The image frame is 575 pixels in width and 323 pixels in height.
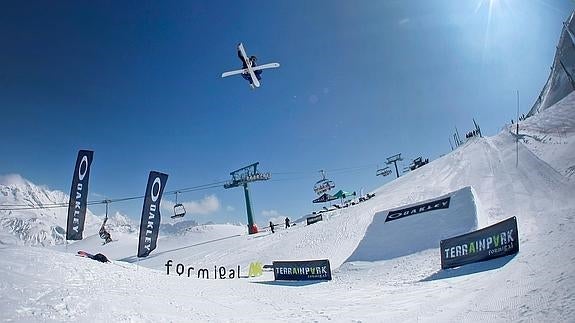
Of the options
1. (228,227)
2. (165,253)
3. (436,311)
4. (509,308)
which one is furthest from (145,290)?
(228,227)

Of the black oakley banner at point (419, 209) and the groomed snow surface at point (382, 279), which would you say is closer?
the groomed snow surface at point (382, 279)

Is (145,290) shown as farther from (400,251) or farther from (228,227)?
(228,227)

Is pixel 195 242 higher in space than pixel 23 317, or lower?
higher

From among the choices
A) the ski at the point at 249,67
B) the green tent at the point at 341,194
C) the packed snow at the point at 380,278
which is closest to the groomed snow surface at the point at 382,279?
the packed snow at the point at 380,278

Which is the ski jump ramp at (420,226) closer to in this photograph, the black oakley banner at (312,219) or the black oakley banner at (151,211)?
the black oakley banner at (151,211)

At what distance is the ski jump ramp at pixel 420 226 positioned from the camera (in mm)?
17031

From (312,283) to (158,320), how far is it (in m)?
10.6

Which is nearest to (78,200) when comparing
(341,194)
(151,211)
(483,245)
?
(151,211)

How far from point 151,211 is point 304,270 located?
1163cm

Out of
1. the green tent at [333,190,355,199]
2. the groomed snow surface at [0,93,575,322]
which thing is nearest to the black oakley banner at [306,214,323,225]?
the groomed snow surface at [0,93,575,322]

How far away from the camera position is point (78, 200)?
1983 cm

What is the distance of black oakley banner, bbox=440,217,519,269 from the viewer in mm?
11406

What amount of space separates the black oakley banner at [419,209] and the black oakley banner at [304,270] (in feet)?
21.9

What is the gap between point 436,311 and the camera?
6.75m
